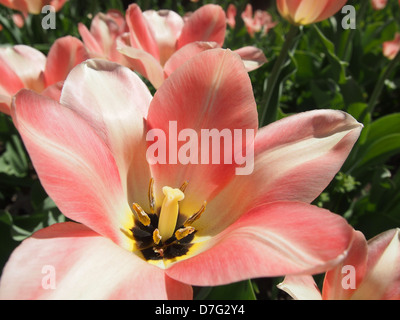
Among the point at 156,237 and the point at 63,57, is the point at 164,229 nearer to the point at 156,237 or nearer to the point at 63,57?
the point at 156,237

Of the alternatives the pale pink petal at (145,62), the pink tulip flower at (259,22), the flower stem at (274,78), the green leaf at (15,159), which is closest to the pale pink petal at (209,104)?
the pale pink petal at (145,62)

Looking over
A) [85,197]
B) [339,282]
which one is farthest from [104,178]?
[339,282]

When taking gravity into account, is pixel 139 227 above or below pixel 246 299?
above

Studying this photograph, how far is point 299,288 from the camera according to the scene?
693mm

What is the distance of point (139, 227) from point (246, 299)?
29 centimetres

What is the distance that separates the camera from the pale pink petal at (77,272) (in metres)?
0.51

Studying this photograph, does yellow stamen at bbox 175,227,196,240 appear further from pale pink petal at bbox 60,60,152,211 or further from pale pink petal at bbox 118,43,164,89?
pale pink petal at bbox 118,43,164,89

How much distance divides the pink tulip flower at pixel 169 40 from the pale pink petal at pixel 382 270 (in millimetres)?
553

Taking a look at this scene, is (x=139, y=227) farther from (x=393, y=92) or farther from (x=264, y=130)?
(x=393, y=92)

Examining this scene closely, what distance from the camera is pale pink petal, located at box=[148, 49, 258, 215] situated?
751 millimetres

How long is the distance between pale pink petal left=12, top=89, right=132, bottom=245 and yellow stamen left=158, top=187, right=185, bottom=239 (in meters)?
0.13

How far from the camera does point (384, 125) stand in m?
1.87

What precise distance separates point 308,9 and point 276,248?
0.88 m

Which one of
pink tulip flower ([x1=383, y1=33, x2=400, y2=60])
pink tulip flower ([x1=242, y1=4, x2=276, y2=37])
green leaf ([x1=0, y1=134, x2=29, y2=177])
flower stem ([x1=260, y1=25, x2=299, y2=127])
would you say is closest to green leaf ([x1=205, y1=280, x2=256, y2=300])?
flower stem ([x1=260, y1=25, x2=299, y2=127])
